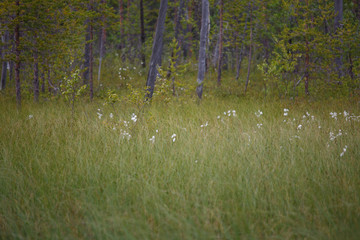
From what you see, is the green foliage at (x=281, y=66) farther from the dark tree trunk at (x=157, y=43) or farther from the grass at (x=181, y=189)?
the grass at (x=181, y=189)

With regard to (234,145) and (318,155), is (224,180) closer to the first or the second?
(234,145)

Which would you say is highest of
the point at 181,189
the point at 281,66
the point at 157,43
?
the point at 157,43

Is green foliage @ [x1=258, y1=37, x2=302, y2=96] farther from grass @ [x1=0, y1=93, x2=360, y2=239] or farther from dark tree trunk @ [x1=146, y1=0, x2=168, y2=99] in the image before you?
grass @ [x1=0, y1=93, x2=360, y2=239]

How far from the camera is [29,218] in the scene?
292cm

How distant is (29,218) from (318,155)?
3.98 meters

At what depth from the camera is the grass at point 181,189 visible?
8.75 feet

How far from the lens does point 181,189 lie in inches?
135

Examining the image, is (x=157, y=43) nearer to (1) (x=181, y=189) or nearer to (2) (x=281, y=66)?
(2) (x=281, y=66)

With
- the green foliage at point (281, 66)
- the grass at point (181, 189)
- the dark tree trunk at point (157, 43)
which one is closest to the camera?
the grass at point (181, 189)

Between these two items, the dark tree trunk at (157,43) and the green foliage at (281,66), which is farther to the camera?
the green foliage at (281,66)

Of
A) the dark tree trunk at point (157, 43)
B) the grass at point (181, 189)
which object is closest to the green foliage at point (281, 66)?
the dark tree trunk at point (157, 43)

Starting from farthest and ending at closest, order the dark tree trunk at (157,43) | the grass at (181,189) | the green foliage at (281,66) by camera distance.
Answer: the green foliage at (281,66) → the dark tree trunk at (157,43) → the grass at (181,189)

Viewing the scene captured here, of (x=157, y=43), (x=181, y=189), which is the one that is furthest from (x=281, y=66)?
(x=181, y=189)

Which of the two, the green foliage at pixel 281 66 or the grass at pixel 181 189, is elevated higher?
the green foliage at pixel 281 66
